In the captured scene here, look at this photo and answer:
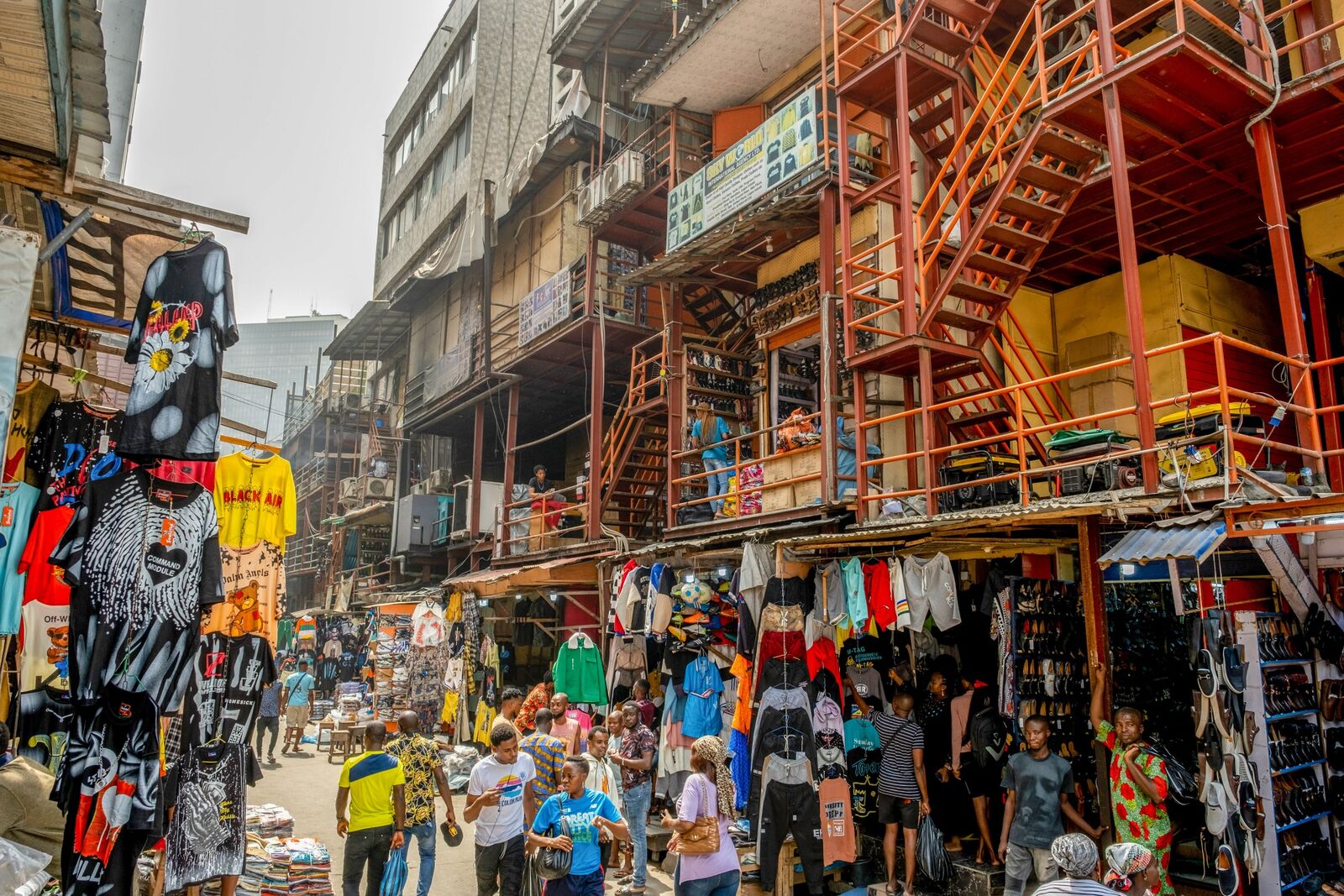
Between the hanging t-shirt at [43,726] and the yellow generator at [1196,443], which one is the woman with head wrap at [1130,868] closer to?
the yellow generator at [1196,443]

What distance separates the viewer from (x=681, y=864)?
6.42 metres

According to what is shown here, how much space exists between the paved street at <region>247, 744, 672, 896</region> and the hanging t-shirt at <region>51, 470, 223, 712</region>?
214 inches

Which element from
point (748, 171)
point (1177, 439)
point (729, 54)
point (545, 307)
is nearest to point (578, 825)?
point (1177, 439)

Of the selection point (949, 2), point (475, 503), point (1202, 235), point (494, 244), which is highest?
point (494, 244)

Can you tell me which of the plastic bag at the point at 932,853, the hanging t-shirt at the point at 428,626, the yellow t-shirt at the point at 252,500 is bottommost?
the plastic bag at the point at 932,853

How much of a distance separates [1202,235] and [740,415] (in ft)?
24.6

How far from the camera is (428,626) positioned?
18094mm

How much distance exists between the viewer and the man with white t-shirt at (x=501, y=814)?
7.23 m

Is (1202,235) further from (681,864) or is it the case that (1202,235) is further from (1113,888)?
(681,864)

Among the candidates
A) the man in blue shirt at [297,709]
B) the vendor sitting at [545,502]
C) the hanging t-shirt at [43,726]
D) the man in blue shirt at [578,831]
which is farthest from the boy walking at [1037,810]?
the man in blue shirt at [297,709]

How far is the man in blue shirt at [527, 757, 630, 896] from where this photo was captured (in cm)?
612

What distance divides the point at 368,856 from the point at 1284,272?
996cm

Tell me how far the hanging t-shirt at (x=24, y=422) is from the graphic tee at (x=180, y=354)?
824mm

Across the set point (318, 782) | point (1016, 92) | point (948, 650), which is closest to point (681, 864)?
point (948, 650)
